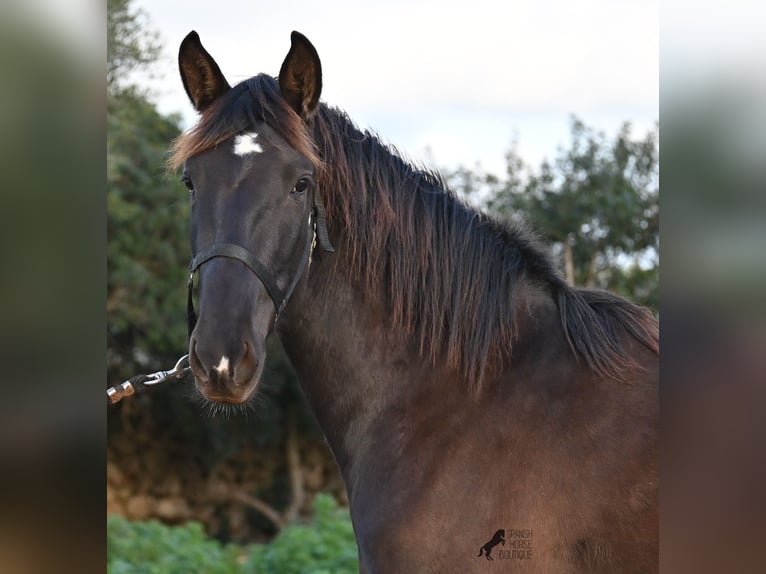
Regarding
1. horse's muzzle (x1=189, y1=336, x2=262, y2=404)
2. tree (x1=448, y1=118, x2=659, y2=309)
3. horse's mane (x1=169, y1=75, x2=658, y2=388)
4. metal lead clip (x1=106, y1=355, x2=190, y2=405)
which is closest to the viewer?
horse's muzzle (x1=189, y1=336, x2=262, y2=404)

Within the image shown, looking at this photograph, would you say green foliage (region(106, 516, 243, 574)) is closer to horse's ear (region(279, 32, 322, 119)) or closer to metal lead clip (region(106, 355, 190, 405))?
metal lead clip (region(106, 355, 190, 405))

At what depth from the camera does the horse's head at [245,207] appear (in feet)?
7.29

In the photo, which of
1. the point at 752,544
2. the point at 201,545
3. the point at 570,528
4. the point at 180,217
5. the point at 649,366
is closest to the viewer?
the point at 752,544

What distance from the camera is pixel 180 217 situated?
870 cm

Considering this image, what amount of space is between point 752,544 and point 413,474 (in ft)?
4.56

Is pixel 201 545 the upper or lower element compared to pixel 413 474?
lower

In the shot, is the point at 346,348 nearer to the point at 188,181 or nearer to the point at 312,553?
the point at 188,181

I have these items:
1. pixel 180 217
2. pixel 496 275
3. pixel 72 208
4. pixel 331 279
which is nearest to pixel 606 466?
pixel 496 275

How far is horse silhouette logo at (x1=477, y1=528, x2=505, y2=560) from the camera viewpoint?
228 centimetres

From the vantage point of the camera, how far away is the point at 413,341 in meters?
2.61

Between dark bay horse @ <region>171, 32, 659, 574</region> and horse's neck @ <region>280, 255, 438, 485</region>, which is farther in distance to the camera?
horse's neck @ <region>280, 255, 438, 485</region>

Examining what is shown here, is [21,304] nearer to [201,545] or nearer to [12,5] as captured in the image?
[12,5]

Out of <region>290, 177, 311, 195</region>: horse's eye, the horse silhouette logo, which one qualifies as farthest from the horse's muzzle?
the horse silhouette logo

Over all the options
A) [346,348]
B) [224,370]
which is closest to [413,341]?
[346,348]
